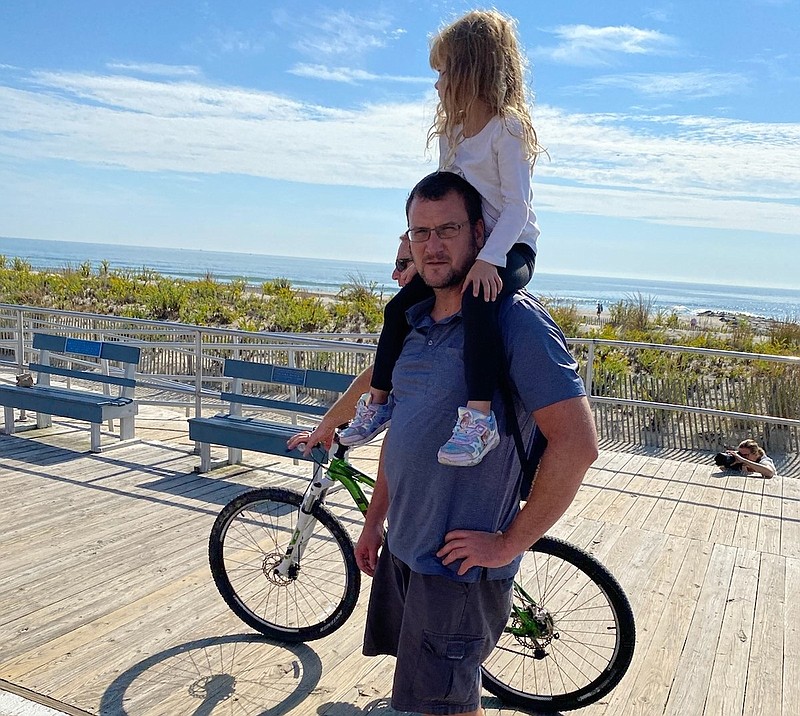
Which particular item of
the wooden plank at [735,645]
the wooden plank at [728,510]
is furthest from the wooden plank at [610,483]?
the wooden plank at [735,645]

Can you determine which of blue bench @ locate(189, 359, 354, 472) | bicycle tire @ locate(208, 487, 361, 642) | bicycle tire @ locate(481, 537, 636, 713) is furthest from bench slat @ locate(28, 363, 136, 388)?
bicycle tire @ locate(481, 537, 636, 713)

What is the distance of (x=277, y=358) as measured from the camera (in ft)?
35.6

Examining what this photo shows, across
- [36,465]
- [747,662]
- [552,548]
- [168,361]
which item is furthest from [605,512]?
[168,361]

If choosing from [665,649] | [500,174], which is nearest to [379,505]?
[500,174]

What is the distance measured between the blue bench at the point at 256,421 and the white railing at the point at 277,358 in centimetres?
57

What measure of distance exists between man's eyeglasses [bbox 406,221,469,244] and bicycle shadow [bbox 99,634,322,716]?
1.85 metres

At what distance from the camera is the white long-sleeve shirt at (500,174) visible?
2.31m

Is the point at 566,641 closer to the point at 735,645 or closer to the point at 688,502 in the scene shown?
the point at 735,645

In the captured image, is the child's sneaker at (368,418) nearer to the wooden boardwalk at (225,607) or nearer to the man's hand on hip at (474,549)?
the man's hand on hip at (474,549)

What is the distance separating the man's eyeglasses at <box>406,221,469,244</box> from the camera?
2.09 meters

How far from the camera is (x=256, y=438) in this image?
5.57 meters

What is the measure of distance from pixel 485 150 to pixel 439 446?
94 centimetres

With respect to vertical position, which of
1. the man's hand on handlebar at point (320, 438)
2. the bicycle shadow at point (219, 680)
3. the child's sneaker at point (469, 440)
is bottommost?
the bicycle shadow at point (219, 680)

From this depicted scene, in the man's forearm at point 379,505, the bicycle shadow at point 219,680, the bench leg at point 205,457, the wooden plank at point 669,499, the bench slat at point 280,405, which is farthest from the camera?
the bench leg at point 205,457
